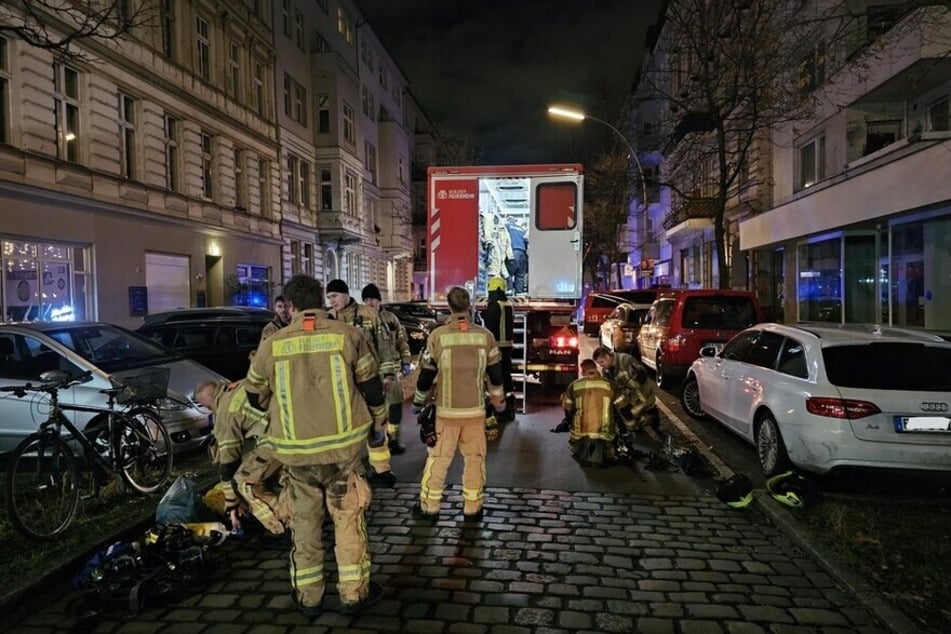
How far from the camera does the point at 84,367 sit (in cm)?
660

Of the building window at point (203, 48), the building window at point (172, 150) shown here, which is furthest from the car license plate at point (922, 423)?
the building window at point (203, 48)

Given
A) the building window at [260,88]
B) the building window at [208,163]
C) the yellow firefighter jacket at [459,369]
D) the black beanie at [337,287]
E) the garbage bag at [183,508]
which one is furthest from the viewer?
the building window at [260,88]

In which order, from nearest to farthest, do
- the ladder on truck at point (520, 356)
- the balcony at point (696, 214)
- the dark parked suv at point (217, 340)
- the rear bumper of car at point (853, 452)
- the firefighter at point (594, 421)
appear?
the rear bumper of car at point (853, 452), the firefighter at point (594, 421), the ladder on truck at point (520, 356), the dark parked suv at point (217, 340), the balcony at point (696, 214)

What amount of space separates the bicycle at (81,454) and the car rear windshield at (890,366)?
6.28 m

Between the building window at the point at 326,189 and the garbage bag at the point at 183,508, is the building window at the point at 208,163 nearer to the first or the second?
the building window at the point at 326,189

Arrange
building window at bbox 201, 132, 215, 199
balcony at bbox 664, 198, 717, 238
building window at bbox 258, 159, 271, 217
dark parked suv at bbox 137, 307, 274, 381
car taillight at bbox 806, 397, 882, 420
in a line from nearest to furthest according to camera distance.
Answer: car taillight at bbox 806, 397, 882, 420 → dark parked suv at bbox 137, 307, 274, 381 → building window at bbox 201, 132, 215, 199 → balcony at bbox 664, 198, 717, 238 → building window at bbox 258, 159, 271, 217

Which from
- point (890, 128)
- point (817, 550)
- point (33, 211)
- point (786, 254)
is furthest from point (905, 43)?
point (33, 211)

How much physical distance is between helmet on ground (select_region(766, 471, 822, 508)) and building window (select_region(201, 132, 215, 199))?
76.0ft

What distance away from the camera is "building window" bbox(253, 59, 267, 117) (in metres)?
28.3

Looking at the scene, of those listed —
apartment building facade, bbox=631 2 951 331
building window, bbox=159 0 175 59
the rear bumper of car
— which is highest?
Result: building window, bbox=159 0 175 59

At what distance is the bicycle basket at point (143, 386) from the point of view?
5.86 m

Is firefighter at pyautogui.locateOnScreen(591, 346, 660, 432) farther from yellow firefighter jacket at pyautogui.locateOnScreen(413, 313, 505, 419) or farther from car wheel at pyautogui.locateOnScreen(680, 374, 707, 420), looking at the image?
yellow firefighter jacket at pyautogui.locateOnScreen(413, 313, 505, 419)

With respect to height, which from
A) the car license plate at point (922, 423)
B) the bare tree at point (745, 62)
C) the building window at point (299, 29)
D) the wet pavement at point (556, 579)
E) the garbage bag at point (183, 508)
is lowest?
the wet pavement at point (556, 579)

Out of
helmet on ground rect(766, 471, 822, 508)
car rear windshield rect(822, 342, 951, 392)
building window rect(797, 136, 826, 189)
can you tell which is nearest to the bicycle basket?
helmet on ground rect(766, 471, 822, 508)
